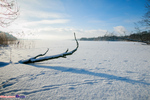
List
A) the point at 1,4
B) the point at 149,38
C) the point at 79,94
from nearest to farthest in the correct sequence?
the point at 79,94
the point at 1,4
the point at 149,38

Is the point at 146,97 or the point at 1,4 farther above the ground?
the point at 1,4

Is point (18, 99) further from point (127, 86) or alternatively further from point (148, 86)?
point (148, 86)

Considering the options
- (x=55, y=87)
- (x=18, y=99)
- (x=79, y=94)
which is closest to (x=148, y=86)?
(x=79, y=94)

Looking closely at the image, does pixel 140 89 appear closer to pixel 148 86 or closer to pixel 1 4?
pixel 148 86

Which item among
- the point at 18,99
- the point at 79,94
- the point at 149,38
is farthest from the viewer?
the point at 149,38

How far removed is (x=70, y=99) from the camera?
1050mm

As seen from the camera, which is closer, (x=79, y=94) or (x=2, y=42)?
(x=79, y=94)

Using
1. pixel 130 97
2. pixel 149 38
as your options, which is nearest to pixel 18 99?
pixel 130 97

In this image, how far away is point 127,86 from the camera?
4.48 feet

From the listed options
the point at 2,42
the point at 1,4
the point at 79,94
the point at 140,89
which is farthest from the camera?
the point at 2,42

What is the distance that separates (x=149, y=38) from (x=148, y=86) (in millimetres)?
14904

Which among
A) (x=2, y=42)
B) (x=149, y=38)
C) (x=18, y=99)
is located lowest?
(x=18, y=99)

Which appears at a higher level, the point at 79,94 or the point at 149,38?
the point at 149,38

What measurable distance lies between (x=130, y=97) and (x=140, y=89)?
0.38 metres
